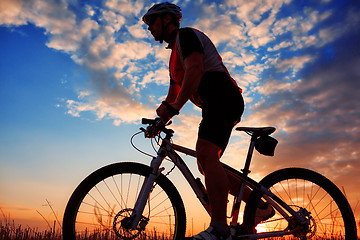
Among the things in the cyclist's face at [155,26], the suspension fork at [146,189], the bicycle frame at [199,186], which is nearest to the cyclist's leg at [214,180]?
the bicycle frame at [199,186]

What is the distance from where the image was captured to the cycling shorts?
2795 millimetres

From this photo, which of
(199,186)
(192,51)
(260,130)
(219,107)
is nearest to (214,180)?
(199,186)

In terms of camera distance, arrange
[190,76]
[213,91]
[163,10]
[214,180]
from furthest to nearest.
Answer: [163,10], [213,91], [214,180], [190,76]

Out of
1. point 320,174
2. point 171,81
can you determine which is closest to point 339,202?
point 320,174

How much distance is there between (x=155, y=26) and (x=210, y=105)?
1.15 metres

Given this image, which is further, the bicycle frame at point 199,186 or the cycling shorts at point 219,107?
the bicycle frame at point 199,186

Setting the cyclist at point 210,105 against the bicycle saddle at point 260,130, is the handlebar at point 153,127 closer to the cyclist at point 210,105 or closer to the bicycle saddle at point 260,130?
the cyclist at point 210,105

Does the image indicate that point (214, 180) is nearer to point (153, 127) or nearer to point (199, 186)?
point (199, 186)

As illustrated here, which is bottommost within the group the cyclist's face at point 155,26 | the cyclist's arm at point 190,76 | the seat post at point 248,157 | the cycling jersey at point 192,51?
the seat post at point 248,157

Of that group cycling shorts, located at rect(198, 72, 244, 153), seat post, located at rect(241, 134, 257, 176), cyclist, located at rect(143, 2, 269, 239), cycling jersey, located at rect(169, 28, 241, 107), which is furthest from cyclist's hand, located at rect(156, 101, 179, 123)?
seat post, located at rect(241, 134, 257, 176)

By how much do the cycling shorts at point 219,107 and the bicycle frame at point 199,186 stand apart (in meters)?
0.47

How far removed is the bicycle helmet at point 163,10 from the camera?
3232 millimetres

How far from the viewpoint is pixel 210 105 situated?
2865 millimetres

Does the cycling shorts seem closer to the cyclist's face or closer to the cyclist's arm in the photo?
the cyclist's arm
